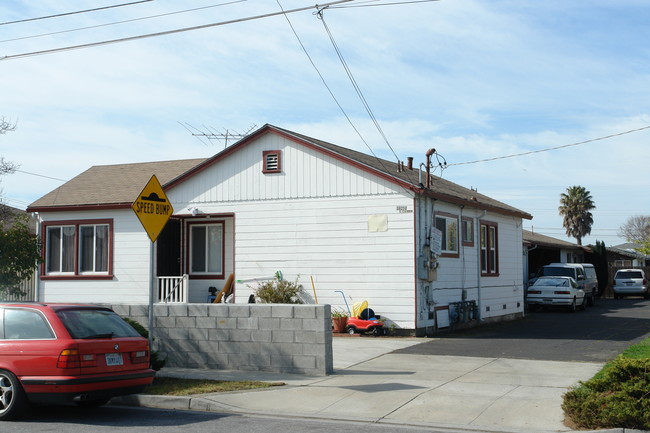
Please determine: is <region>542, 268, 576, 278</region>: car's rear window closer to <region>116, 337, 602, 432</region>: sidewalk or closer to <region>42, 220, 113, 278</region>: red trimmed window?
<region>116, 337, 602, 432</region>: sidewalk

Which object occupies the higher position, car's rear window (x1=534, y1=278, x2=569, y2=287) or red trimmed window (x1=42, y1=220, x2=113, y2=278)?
red trimmed window (x1=42, y1=220, x2=113, y2=278)

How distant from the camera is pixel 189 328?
13617mm

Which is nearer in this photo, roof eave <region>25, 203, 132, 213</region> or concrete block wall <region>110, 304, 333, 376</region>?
concrete block wall <region>110, 304, 333, 376</region>

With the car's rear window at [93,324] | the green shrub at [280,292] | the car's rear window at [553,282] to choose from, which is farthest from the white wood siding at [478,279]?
the car's rear window at [93,324]

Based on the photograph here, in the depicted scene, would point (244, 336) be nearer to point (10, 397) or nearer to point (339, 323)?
point (10, 397)

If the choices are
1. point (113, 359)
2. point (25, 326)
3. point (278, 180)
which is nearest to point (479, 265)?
point (278, 180)

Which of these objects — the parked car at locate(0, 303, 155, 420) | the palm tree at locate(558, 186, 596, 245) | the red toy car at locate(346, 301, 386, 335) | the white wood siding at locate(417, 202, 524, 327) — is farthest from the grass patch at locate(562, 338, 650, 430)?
the palm tree at locate(558, 186, 596, 245)

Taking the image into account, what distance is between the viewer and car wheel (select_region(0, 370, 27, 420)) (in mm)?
9195

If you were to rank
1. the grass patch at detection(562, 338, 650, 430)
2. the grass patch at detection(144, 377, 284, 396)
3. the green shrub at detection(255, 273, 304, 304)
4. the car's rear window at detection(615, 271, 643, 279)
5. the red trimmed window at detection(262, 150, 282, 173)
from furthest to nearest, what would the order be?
the car's rear window at detection(615, 271, 643, 279), the red trimmed window at detection(262, 150, 282, 173), the green shrub at detection(255, 273, 304, 304), the grass patch at detection(144, 377, 284, 396), the grass patch at detection(562, 338, 650, 430)

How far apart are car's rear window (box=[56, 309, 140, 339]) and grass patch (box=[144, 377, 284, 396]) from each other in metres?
1.25

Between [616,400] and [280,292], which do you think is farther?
[280,292]

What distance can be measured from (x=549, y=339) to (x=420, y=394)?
8.51 meters

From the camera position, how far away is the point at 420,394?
35.7 feet

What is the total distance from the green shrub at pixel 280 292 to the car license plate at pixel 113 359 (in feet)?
31.9
